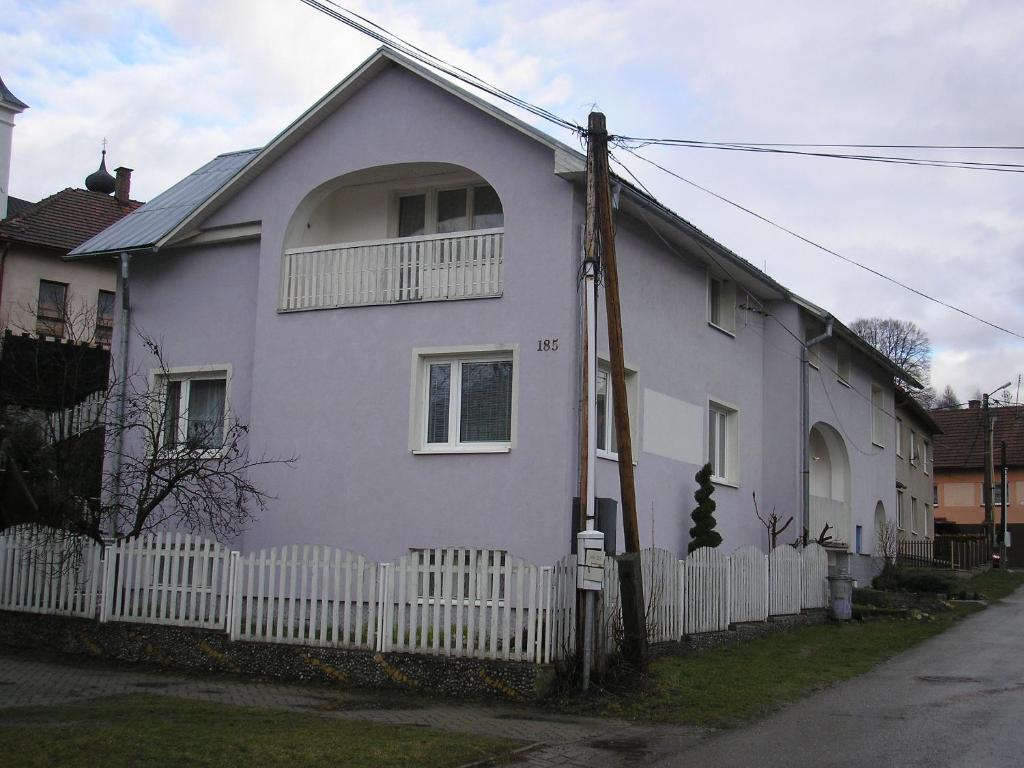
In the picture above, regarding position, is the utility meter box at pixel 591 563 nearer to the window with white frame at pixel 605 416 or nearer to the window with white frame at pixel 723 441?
the window with white frame at pixel 605 416

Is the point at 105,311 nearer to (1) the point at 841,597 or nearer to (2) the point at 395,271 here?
(2) the point at 395,271

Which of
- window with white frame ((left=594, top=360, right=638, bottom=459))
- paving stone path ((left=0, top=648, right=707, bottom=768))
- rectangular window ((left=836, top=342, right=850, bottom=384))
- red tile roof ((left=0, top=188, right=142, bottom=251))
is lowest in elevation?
paving stone path ((left=0, top=648, right=707, bottom=768))

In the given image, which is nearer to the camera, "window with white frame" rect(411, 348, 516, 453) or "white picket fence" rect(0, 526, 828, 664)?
"white picket fence" rect(0, 526, 828, 664)

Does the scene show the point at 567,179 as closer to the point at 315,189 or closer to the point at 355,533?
the point at 315,189

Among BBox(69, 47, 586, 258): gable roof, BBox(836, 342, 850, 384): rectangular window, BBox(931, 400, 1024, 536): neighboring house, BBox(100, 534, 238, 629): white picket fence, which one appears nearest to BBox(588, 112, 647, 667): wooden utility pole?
BBox(69, 47, 586, 258): gable roof

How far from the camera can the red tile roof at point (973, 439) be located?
185ft

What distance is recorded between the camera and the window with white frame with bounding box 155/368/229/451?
17859mm

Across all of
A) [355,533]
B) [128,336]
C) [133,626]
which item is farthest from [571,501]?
[128,336]

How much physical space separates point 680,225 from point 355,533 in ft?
22.1

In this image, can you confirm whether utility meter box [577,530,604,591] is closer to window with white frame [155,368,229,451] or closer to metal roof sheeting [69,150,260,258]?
window with white frame [155,368,229,451]

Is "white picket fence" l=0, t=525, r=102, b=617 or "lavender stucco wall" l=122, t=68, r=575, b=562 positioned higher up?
"lavender stucco wall" l=122, t=68, r=575, b=562

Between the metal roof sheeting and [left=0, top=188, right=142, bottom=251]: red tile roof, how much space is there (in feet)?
43.8

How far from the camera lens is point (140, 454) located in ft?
60.3

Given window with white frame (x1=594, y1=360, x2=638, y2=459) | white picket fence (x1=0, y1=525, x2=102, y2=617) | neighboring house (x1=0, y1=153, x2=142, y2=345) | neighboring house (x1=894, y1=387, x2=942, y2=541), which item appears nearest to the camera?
white picket fence (x1=0, y1=525, x2=102, y2=617)
